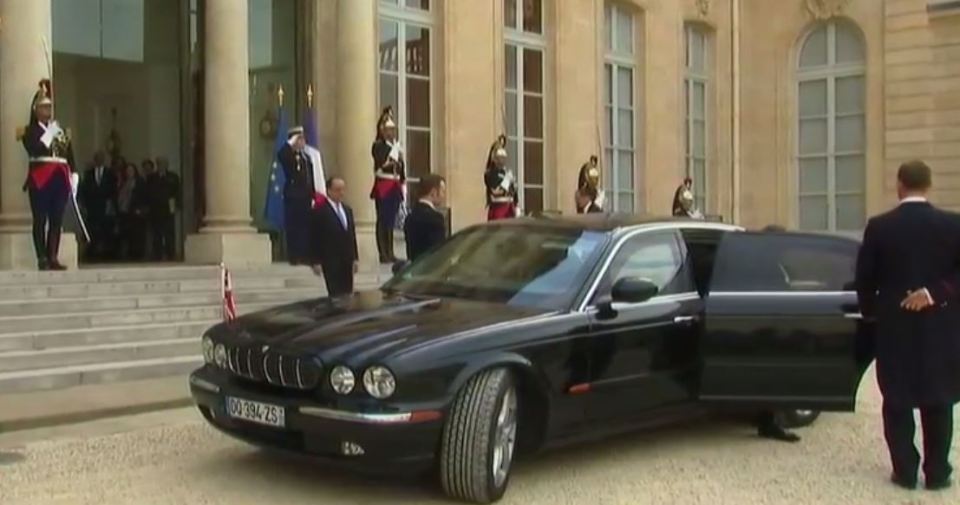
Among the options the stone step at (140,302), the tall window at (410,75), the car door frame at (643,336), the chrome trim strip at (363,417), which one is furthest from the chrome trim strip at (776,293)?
the tall window at (410,75)

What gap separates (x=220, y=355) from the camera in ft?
19.9

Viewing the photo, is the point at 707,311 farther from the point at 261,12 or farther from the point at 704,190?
the point at 704,190

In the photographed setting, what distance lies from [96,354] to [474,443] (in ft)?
17.4

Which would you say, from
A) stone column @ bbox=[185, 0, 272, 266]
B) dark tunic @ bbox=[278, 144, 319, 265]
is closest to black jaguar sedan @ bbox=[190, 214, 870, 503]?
dark tunic @ bbox=[278, 144, 319, 265]

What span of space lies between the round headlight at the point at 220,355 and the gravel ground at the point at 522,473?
653 mm

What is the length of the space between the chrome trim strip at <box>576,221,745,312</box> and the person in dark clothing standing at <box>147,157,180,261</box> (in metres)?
10.7

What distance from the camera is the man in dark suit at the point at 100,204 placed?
16203 mm

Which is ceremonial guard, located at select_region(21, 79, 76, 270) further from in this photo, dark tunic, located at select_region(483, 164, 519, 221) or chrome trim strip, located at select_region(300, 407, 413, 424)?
chrome trim strip, located at select_region(300, 407, 413, 424)

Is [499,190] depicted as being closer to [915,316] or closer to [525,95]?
[525,95]

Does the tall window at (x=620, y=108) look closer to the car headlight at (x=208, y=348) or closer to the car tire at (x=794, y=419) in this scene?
the car tire at (x=794, y=419)

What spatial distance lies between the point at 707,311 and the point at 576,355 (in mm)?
1173

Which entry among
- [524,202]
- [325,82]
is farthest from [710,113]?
[325,82]

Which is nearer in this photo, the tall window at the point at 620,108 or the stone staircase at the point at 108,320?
the stone staircase at the point at 108,320

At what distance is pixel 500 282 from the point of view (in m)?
6.65
